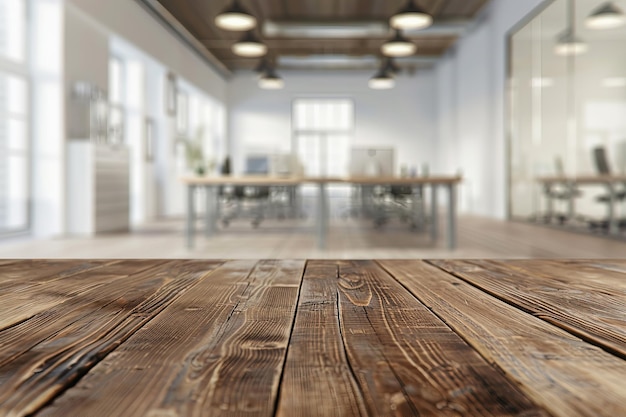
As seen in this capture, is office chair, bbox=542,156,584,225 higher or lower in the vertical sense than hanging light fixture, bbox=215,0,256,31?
lower

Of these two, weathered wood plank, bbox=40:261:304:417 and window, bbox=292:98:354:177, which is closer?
weathered wood plank, bbox=40:261:304:417

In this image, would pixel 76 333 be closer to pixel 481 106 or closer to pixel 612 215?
pixel 612 215

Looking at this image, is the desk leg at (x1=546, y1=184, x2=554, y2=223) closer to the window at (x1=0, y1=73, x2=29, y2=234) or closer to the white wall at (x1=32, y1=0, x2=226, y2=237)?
the white wall at (x1=32, y1=0, x2=226, y2=237)

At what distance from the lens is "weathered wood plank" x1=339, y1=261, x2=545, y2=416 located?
0.44 metres

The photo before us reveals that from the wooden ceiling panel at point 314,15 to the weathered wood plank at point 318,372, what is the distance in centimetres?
839

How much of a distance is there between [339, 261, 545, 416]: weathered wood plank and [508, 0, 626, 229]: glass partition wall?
5.77 metres

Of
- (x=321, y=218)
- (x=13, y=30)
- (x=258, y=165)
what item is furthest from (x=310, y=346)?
(x=258, y=165)

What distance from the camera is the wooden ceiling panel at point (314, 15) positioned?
8.53 meters

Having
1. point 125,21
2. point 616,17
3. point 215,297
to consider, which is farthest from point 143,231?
point 215,297

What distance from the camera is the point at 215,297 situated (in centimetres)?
82

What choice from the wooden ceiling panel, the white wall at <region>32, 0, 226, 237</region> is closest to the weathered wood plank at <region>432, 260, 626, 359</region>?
the white wall at <region>32, 0, 226, 237</region>

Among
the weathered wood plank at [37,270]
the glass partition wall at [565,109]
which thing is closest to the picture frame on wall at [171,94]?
the glass partition wall at [565,109]

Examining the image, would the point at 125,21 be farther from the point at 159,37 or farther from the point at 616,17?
the point at 616,17

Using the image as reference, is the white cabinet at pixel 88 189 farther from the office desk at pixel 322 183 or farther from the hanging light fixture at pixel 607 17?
the hanging light fixture at pixel 607 17
